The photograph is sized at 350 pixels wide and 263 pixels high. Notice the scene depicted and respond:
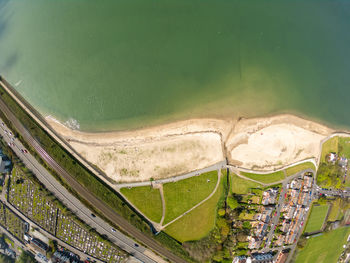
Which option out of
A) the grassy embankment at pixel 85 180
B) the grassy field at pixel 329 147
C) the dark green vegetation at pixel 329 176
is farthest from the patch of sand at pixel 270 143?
the grassy embankment at pixel 85 180

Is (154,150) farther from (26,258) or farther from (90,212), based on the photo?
A: (26,258)

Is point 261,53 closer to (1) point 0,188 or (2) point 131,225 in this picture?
(2) point 131,225

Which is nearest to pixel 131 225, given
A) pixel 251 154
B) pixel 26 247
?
pixel 26 247

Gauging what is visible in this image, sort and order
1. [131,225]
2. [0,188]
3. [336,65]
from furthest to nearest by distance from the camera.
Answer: [336,65] < [0,188] < [131,225]

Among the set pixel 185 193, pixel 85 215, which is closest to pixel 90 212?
pixel 85 215

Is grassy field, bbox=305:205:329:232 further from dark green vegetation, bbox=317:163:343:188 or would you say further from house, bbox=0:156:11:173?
house, bbox=0:156:11:173

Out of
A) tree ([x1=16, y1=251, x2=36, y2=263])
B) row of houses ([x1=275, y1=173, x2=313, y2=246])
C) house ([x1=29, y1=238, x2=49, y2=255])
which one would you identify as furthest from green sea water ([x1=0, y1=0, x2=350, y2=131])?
tree ([x1=16, y1=251, x2=36, y2=263])
